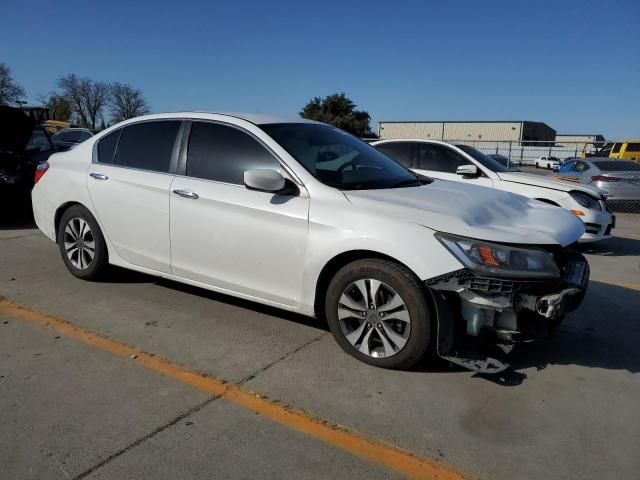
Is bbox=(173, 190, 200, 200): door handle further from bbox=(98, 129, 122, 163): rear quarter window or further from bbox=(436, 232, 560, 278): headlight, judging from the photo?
bbox=(436, 232, 560, 278): headlight

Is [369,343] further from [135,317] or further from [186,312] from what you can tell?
[135,317]

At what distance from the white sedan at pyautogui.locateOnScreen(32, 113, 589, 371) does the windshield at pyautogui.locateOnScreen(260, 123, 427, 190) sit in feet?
0.06

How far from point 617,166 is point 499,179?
6.67m

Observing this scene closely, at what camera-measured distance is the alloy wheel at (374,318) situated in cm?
332

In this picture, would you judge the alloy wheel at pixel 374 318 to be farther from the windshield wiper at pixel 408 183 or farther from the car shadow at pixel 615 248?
the car shadow at pixel 615 248

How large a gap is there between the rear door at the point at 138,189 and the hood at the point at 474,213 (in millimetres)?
1677

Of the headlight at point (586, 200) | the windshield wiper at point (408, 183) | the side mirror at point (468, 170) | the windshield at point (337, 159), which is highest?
the windshield at point (337, 159)

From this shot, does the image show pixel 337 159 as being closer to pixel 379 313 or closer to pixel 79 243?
pixel 379 313

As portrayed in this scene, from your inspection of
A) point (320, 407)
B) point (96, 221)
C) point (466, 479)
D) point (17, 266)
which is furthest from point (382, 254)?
point (17, 266)

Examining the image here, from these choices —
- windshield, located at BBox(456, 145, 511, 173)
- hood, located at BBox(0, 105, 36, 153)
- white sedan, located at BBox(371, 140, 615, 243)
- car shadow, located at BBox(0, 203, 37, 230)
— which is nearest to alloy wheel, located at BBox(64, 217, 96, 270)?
car shadow, located at BBox(0, 203, 37, 230)

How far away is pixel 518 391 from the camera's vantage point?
327cm

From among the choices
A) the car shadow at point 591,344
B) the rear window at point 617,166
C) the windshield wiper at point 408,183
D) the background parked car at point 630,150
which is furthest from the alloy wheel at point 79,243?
the background parked car at point 630,150

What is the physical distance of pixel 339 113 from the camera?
218ft

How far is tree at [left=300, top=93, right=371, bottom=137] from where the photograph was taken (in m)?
64.7
